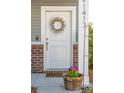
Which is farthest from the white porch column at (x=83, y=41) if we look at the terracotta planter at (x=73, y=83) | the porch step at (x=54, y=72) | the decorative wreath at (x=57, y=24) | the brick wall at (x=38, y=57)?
the decorative wreath at (x=57, y=24)

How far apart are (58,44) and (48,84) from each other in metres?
2.49

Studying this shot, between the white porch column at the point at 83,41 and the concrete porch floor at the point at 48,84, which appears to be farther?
the white porch column at the point at 83,41

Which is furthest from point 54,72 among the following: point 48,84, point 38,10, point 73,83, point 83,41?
point 73,83

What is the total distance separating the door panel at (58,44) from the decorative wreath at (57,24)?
11 centimetres

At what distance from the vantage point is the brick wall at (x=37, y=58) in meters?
9.41

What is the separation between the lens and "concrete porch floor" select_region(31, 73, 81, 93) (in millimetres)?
6855

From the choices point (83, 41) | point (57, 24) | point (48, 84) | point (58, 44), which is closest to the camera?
point (83, 41)

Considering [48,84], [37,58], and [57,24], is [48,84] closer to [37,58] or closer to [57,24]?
[37,58]

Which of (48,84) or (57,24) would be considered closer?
(48,84)

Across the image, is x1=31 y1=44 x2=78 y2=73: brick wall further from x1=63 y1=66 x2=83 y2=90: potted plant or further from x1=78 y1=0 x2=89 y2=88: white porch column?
x1=63 y1=66 x2=83 y2=90: potted plant

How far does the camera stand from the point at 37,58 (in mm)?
9445

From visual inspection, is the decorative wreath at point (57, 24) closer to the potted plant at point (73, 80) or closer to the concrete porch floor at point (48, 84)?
the concrete porch floor at point (48, 84)

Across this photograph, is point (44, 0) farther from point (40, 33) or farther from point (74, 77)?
point (74, 77)

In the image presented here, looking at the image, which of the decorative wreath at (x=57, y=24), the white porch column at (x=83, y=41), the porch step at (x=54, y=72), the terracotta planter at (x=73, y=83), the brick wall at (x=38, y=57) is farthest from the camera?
the decorative wreath at (x=57, y=24)
